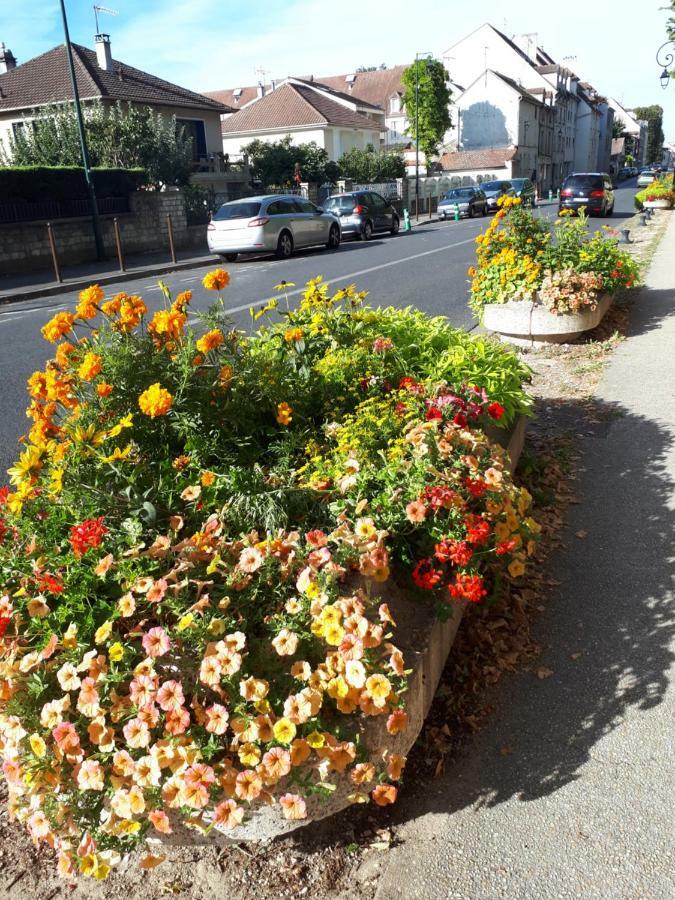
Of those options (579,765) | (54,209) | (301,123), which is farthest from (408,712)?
(301,123)

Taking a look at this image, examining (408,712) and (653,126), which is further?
(653,126)

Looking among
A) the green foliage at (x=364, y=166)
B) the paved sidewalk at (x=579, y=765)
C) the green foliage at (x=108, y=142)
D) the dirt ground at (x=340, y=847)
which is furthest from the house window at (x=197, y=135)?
the dirt ground at (x=340, y=847)

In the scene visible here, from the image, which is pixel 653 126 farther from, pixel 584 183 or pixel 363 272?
pixel 363 272

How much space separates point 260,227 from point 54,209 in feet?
21.1

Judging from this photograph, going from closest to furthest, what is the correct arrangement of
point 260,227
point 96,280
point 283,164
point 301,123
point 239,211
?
point 96,280
point 260,227
point 239,211
point 283,164
point 301,123

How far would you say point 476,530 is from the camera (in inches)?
101

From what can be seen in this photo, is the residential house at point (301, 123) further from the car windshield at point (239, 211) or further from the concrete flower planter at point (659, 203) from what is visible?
the car windshield at point (239, 211)

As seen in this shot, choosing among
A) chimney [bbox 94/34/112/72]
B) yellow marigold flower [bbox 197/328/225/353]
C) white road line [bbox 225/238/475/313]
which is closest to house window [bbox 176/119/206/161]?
chimney [bbox 94/34/112/72]

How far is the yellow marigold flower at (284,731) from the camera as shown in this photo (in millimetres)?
1898

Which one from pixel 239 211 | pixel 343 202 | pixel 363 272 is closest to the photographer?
pixel 363 272

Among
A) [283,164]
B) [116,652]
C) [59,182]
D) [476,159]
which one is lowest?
[116,652]

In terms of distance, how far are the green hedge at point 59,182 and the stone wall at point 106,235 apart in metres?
0.65

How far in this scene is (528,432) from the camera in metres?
5.39

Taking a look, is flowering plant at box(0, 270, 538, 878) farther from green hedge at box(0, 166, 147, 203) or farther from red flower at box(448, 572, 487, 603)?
green hedge at box(0, 166, 147, 203)
